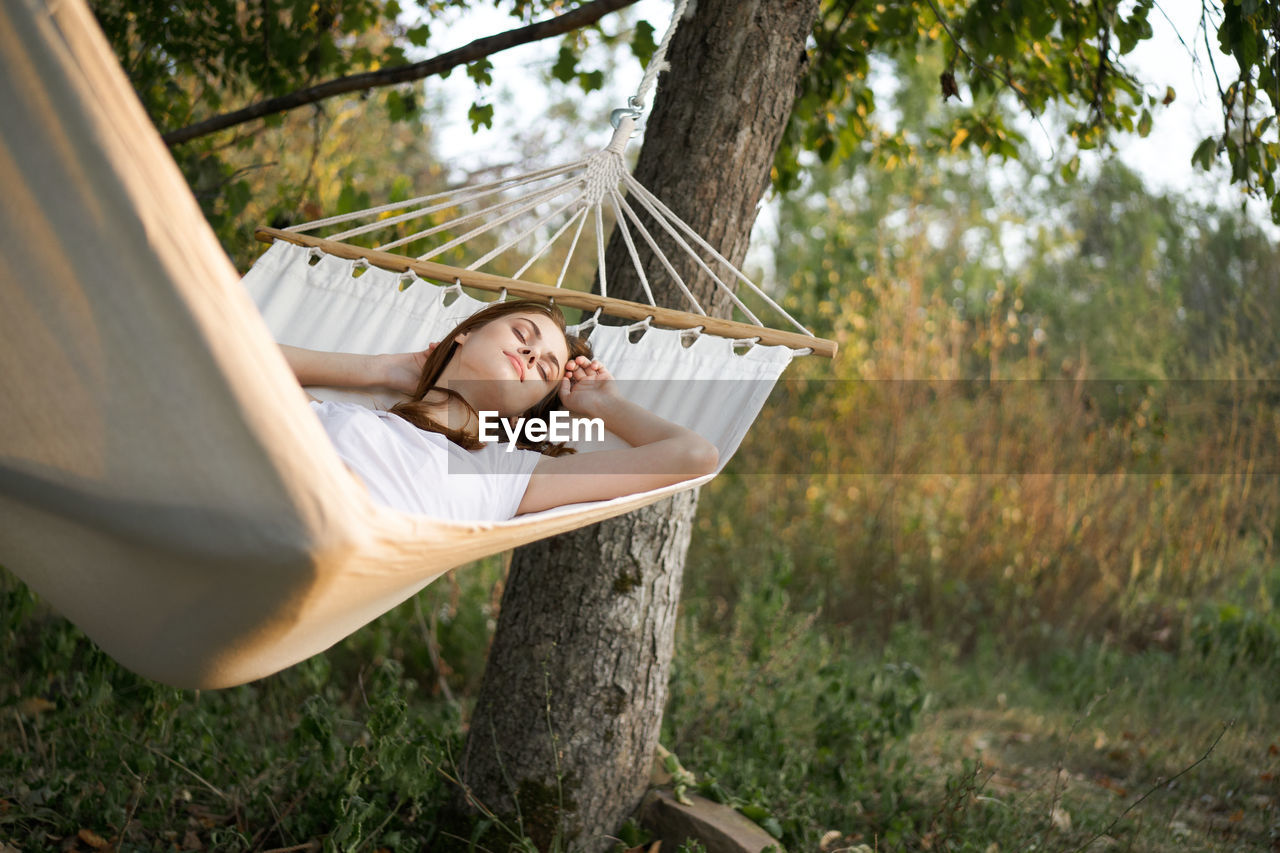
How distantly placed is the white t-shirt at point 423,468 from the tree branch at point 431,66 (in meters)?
0.80

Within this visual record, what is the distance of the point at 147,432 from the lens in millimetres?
934

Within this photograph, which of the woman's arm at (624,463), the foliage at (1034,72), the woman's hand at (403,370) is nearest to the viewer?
the woman's arm at (624,463)

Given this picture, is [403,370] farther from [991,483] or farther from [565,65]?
[991,483]

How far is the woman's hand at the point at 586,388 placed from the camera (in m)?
1.60

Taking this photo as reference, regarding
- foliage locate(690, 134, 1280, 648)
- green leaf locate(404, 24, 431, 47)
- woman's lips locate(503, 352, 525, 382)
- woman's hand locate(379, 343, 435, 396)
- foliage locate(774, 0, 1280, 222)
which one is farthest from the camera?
foliage locate(690, 134, 1280, 648)

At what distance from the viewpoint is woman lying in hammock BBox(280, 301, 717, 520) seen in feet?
4.66

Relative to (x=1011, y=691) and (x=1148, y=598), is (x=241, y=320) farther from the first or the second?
(x=1148, y=598)

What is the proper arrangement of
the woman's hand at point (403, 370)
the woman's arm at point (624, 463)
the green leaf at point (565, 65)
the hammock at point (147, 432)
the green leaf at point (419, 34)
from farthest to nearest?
the green leaf at point (419, 34) < the green leaf at point (565, 65) < the woman's hand at point (403, 370) < the woman's arm at point (624, 463) < the hammock at point (147, 432)

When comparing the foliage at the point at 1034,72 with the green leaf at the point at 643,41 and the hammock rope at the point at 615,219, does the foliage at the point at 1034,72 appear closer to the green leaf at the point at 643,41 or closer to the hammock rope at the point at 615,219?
the green leaf at the point at 643,41

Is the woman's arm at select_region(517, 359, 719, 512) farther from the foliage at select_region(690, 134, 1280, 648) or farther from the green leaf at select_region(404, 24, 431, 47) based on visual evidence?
the foliage at select_region(690, 134, 1280, 648)

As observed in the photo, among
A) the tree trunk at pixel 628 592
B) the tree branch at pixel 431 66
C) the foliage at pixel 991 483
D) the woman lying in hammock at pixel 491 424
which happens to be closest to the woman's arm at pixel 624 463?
the woman lying in hammock at pixel 491 424

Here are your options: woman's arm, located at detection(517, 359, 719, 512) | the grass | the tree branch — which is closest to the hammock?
woman's arm, located at detection(517, 359, 719, 512)

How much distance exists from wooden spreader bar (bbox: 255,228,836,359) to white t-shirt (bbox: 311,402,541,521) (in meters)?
0.29

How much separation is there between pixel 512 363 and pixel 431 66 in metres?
0.79
